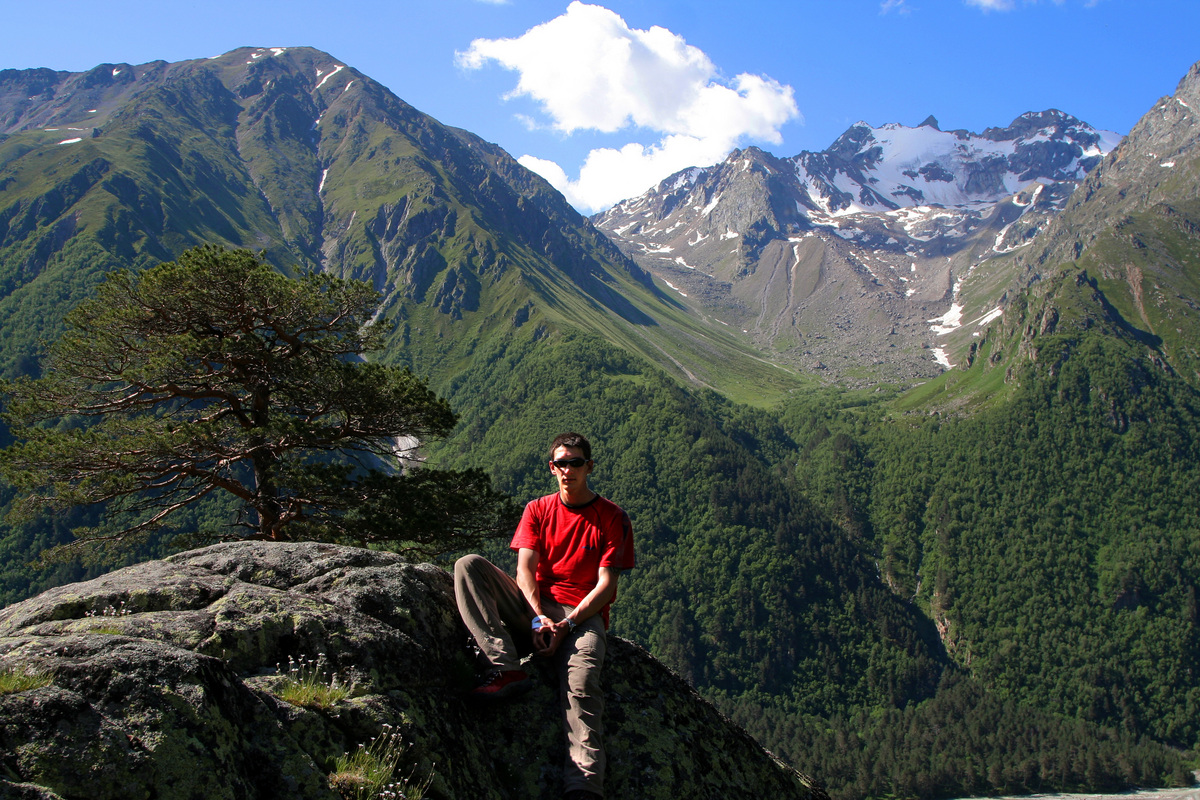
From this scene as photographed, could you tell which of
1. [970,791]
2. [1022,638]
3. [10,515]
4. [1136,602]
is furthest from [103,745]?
[1136,602]

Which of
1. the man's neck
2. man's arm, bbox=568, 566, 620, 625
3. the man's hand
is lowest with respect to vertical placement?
the man's hand

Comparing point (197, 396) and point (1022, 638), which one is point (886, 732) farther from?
point (197, 396)

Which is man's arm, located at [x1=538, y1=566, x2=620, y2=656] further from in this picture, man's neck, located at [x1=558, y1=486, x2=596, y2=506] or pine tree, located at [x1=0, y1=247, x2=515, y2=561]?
pine tree, located at [x1=0, y1=247, x2=515, y2=561]

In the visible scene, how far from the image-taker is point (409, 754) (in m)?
5.76

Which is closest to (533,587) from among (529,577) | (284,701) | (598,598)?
(529,577)

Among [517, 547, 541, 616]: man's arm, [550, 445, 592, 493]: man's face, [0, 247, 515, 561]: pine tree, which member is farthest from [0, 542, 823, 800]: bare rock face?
[0, 247, 515, 561]: pine tree

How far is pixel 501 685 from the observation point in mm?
7180

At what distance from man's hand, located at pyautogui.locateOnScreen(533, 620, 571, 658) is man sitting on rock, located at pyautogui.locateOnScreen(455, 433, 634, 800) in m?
0.01

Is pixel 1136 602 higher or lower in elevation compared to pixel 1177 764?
higher

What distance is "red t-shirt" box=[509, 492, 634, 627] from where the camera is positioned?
832 centimetres

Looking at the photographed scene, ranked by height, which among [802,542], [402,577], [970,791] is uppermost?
[402,577]

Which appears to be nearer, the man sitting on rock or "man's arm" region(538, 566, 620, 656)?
the man sitting on rock

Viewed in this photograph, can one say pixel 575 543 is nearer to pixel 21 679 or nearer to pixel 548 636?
pixel 548 636

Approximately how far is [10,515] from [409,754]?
1731 cm
